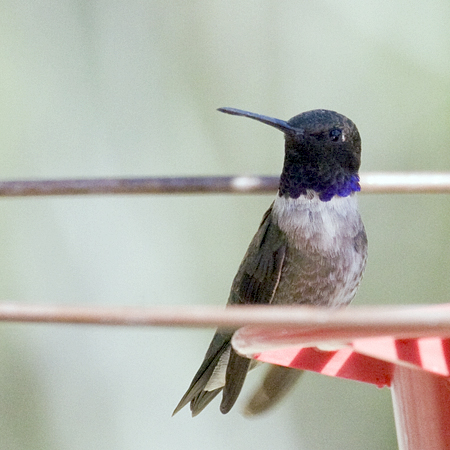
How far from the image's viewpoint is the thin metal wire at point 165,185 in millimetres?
950

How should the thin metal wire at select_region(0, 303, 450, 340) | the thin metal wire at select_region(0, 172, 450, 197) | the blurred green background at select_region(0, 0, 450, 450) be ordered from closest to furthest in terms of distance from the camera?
the thin metal wire at select_region(0, 303, 450, 340) < the thin metal wire at select_region(0, 172, 450, 197) < the blurred green background at select_region(0, 0, 450, 450)

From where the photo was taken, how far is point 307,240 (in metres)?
1.16

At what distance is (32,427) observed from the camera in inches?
81.4

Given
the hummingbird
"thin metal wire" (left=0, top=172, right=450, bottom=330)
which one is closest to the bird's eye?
the hummingbird

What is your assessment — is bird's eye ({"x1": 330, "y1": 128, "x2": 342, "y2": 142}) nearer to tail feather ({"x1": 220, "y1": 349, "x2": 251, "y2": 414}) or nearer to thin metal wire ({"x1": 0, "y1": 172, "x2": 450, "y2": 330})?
tail feather ({"x1": 220, "y1": 349, "x2": 251, "y2": 414})

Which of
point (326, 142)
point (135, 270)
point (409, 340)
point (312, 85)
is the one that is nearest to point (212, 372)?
point (326, 142)

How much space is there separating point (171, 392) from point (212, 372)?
0.98 metres

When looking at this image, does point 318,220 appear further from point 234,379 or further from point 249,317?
point 249,317

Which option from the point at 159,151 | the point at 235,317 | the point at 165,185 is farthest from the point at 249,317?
the point at 159,151

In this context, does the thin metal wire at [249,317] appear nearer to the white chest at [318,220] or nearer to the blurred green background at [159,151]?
the white chest at [318,220]

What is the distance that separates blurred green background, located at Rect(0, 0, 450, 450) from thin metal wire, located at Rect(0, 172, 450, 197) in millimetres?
1054

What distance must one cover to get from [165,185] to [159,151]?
115 centimetres

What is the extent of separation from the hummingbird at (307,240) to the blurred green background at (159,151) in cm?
91

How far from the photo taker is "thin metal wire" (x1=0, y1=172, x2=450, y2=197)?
3.12 feet
